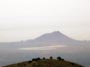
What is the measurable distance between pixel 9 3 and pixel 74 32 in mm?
1980

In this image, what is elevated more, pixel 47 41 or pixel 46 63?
pixel 47 41

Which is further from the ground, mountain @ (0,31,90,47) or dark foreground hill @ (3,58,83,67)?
mountain @ (0,31,90,47)

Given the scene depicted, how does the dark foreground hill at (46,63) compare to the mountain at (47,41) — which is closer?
the dark foreground hill at (46,63)

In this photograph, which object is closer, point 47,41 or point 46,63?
point 46,63

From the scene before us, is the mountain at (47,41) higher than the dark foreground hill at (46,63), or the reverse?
the mountain at (47,41)

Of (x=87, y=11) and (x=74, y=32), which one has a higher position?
(x=87, y=11)

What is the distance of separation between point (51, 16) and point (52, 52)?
1002 mm

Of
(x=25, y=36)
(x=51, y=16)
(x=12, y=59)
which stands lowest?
(x=12, y=59)

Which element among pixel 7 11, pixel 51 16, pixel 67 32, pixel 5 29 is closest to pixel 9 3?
pixel 7 11

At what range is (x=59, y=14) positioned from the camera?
7598mm

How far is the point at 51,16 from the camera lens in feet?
24.8

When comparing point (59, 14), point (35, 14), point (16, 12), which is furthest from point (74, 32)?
point (16, 12)

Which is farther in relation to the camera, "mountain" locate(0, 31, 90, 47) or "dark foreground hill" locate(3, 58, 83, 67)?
"mountain" locate(0, 31, 90, 47)

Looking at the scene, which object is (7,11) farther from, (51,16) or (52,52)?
(52,52)
